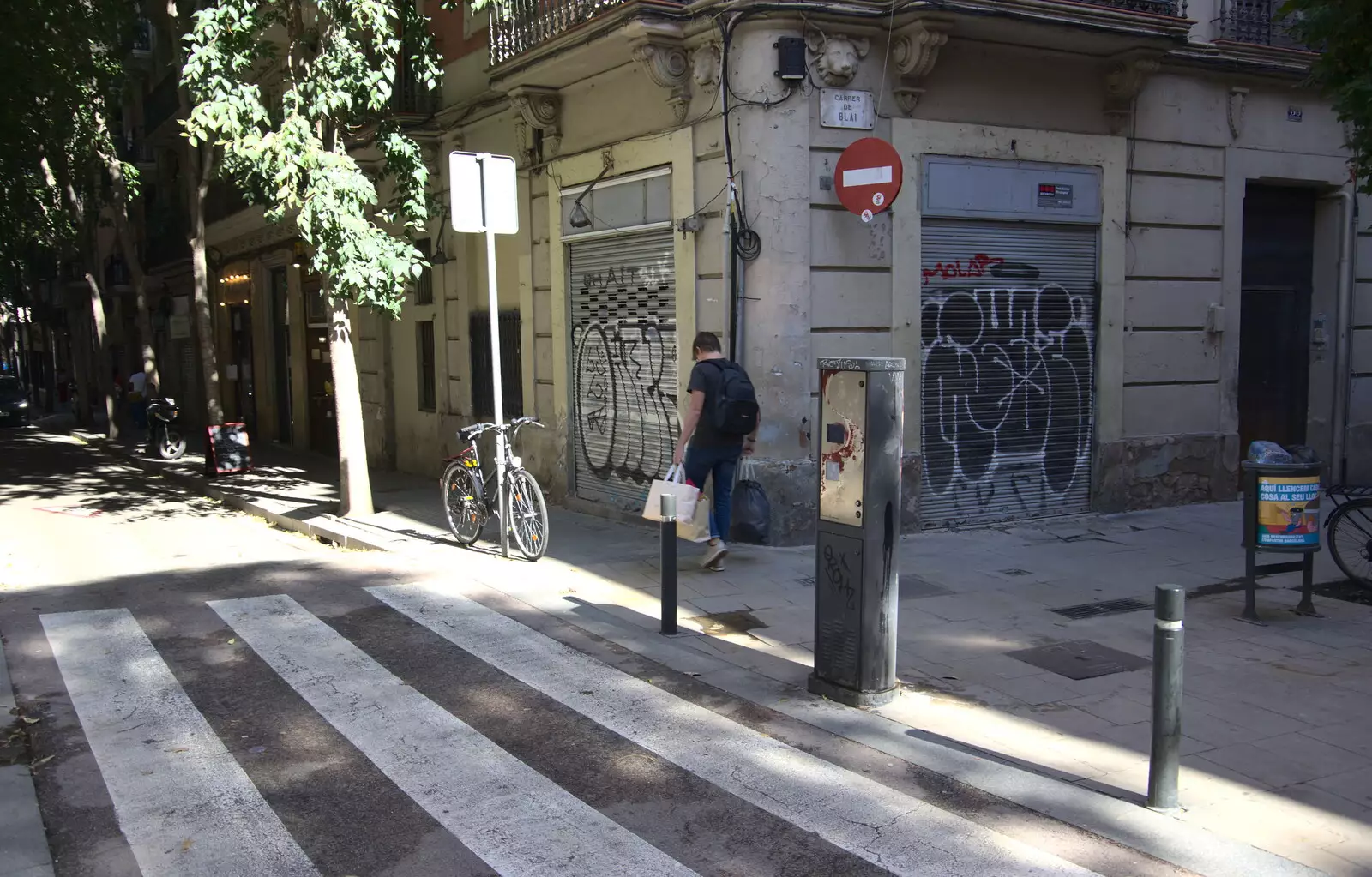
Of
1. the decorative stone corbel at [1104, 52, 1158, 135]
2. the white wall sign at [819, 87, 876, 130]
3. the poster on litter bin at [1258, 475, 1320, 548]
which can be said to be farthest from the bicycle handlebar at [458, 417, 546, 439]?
the decorative stone corbel at [1104, 52, 1158, 135]

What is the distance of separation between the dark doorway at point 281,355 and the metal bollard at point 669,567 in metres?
16.2

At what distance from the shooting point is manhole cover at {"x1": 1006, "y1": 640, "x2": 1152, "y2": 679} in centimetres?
606

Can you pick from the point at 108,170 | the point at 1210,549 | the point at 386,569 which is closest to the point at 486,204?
the point at 386,569

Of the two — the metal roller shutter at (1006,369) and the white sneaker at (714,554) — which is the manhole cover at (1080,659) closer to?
the white sneaker at (714,554)

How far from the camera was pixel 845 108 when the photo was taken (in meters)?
9.52

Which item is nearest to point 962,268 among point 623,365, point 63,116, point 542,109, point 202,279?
point 623,365

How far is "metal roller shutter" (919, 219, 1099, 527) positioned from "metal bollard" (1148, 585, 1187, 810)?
6.04 meters

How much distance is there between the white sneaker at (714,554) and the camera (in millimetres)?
8625

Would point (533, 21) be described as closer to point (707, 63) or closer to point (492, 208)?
point (707, 63)

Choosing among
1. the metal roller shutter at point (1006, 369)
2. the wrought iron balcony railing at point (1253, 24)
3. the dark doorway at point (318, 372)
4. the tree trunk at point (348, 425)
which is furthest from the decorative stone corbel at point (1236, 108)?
the dark doorway at point (318, 372)

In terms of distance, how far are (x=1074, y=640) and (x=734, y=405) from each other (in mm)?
3017

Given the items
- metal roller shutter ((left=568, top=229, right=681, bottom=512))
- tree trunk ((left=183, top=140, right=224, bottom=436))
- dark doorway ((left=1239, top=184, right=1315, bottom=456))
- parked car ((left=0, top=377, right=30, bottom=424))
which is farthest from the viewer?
parked car ((left=0, top=377, right=30, bottom=424))

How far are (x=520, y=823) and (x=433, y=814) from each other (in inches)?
14.6

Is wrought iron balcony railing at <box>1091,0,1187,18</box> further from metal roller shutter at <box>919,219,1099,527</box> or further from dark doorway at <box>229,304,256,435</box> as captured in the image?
dark doorway at <box>229,304,256,435</box>
